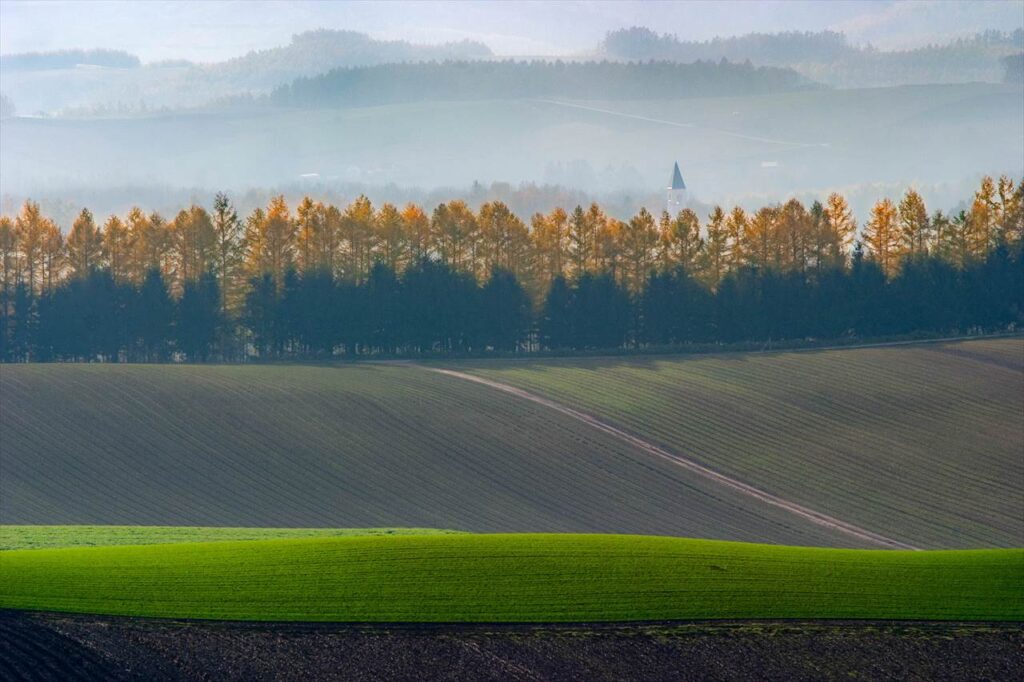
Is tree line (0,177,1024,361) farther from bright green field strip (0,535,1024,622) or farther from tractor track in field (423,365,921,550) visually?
bright green field strip (0,535,1024,622)

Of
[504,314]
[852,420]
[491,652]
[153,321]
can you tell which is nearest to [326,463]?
[852,420]

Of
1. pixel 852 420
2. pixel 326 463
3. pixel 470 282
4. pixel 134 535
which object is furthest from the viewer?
pixel 470 282

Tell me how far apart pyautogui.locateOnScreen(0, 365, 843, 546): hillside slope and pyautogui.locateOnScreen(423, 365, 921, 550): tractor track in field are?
24.5 inches

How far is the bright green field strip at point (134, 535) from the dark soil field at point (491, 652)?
32.1ft

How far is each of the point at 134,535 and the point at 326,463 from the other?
1609cm

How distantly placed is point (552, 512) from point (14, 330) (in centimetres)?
4483

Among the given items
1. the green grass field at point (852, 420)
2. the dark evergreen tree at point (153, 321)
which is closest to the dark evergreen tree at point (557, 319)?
the green grass field at point (852, 420)

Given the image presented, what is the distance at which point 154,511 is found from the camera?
49.1 metres

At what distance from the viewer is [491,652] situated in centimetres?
2678

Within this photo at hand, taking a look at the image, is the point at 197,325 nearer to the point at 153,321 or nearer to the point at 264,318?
the point at 153,321

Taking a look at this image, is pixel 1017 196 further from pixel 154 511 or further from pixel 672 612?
pixel 672 612

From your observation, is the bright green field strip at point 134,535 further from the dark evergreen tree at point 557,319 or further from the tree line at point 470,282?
the dark evergreen tree at point 557,319

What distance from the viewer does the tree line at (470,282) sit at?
83.9m

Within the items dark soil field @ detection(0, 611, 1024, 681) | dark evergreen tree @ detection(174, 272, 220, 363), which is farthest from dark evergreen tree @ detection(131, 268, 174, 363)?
dark soil field @ detection(0, 611, 1024, 681)
